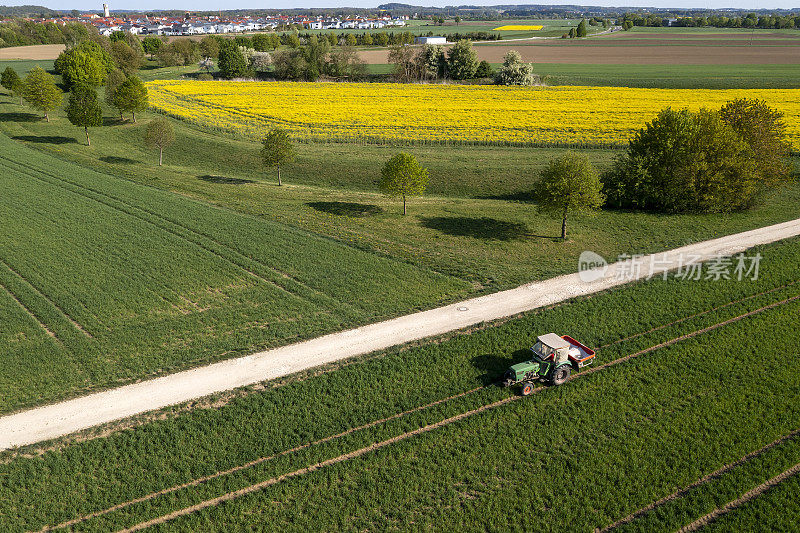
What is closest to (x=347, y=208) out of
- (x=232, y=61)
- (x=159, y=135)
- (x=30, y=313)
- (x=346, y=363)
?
(x=346, y=363)

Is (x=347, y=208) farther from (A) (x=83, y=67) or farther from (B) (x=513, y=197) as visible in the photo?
(A) (x=83, y=67)

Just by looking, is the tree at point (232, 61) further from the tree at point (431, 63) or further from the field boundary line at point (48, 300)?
the field boundary line at point (48, 300)

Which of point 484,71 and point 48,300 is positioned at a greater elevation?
point 484,71

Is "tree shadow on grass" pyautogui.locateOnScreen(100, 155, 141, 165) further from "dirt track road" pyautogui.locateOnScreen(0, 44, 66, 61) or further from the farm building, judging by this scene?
the farm building

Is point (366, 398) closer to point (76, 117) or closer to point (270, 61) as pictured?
point (76, 117)

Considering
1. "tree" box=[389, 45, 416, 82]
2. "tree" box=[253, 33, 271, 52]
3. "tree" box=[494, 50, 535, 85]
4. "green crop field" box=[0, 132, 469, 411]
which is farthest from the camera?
"tree" box=[253, 33, 271, 52]

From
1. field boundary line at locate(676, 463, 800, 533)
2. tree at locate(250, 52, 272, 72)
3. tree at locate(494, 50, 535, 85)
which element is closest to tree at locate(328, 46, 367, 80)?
tree at locate(250, 52, 272, 72)
